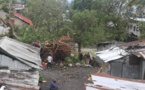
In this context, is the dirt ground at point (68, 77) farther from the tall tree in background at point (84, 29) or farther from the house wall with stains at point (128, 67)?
the tall tree in background at point (84, 29)

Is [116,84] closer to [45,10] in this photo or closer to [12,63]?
[12,63]

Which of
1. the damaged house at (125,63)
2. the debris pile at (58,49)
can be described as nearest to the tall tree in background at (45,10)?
the debris pile at (58,49)

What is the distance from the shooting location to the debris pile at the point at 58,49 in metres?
20.1

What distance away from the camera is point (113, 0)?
31.5 m

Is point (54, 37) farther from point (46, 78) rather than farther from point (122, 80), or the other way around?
point (122, 80)

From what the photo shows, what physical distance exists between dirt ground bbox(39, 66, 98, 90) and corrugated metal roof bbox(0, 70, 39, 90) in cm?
659

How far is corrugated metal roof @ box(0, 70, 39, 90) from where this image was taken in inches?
263

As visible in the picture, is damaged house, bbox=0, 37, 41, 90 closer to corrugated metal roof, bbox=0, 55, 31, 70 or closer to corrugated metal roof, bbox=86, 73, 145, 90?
corrugated metal roof, bbox=0, 55, 31, 70

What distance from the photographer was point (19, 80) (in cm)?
712

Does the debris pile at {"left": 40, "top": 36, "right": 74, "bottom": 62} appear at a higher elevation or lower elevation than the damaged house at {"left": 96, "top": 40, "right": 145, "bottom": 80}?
lower

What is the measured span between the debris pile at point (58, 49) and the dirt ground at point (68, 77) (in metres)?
1.40

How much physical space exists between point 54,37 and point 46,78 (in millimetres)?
6852

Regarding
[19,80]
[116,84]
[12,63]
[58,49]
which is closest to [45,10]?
[58,49]

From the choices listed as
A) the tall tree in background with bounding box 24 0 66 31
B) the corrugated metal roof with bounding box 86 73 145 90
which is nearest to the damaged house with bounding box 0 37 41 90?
the corrugated metal roof with bounding box 86 73 145 90
